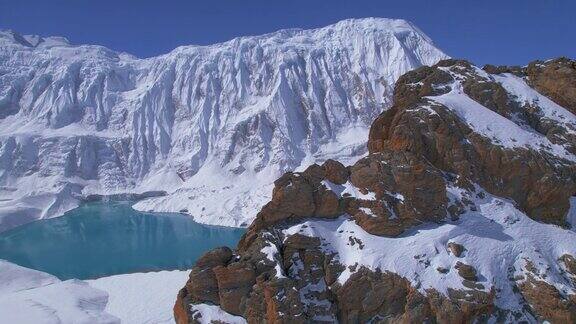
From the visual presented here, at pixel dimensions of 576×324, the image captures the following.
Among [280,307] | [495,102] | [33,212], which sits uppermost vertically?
[495,102]

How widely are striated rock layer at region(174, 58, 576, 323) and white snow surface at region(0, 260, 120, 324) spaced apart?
27.4 feet

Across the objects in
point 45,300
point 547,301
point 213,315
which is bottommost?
point 45,300

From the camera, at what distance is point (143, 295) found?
1391 inches

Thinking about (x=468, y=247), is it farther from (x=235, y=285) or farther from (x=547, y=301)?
(x=235, y=285)

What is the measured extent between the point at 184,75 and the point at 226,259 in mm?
97402

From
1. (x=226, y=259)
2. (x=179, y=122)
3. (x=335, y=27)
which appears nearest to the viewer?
(x=226, y=259)

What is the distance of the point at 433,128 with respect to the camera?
32281 millimetres

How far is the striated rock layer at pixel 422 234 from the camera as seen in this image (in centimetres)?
2505

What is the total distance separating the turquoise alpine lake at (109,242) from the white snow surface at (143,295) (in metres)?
9.11

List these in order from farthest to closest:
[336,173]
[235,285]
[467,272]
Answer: [336,173] < [235,285] < [467,272]

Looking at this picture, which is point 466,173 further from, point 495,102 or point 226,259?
point 226,259

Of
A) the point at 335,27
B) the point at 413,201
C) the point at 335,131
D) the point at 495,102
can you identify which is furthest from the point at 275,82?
the point at 413,201

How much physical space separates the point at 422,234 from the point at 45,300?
25131 millimetres

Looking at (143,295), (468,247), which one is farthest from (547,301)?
(143,295)
